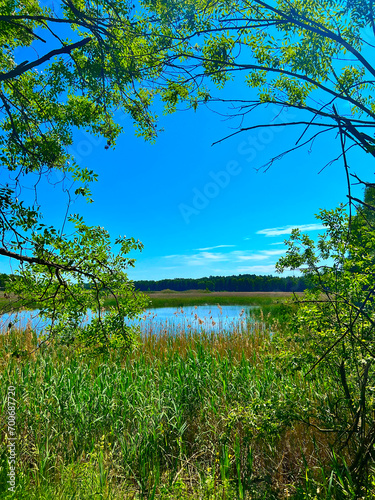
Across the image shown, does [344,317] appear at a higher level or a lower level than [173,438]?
higher

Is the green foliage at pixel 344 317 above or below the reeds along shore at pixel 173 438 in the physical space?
above

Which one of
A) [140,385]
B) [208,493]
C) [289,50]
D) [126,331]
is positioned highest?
[289,50]

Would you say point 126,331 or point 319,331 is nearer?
point 319,331

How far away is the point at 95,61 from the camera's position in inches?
265

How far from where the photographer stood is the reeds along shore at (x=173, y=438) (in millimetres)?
3438

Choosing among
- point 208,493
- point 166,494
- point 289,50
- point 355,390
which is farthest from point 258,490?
point 289,50

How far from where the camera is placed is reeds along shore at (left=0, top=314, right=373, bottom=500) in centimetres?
344

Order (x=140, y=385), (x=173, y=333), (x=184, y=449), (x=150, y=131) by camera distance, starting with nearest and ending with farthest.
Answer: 1. (x=184, y=449)
2. (x=140, y=385)
3. (x=150, y=131)
4. (x=173, y=333)

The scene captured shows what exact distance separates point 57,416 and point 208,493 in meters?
2.54

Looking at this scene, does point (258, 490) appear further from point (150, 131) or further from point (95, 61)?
point (95, 61)

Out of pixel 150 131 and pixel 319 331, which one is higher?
pixel 150 131

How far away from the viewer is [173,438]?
4.47 m

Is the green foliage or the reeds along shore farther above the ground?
the green foliage

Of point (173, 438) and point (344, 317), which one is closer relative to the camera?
point (344, 317)
